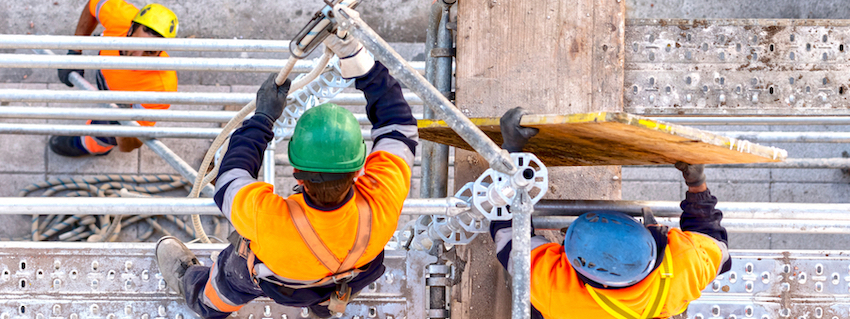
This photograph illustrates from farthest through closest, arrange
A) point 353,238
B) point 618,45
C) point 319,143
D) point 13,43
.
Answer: point 13,43
point 618,45
point 353,238
point 319,143

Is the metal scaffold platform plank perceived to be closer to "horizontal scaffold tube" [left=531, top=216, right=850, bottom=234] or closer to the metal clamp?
"horizontal scaffold tube" [left=531, top=216, right=850, bottom=234]


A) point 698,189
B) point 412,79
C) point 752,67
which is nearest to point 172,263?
point 412,79

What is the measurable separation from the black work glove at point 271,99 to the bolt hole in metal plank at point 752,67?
152 cm

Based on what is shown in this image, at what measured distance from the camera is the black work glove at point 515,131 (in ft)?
6.48

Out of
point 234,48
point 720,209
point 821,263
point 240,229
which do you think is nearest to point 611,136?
point 720,209

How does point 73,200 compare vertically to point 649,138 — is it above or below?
below

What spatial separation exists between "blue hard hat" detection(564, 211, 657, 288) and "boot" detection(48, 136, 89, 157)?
14.9ft

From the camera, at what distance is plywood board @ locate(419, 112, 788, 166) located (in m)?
1.60

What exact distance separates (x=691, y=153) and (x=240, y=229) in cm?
169

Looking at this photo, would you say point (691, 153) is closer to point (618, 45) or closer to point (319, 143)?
point (618, 45)

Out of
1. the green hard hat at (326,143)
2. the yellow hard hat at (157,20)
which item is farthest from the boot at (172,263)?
the yellow hard hat at (157,20)

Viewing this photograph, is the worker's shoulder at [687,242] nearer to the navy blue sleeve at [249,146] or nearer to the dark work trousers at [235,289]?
the dark work trousers at [235,289]

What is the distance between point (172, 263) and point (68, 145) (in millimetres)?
2992

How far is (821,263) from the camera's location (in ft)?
9.83
